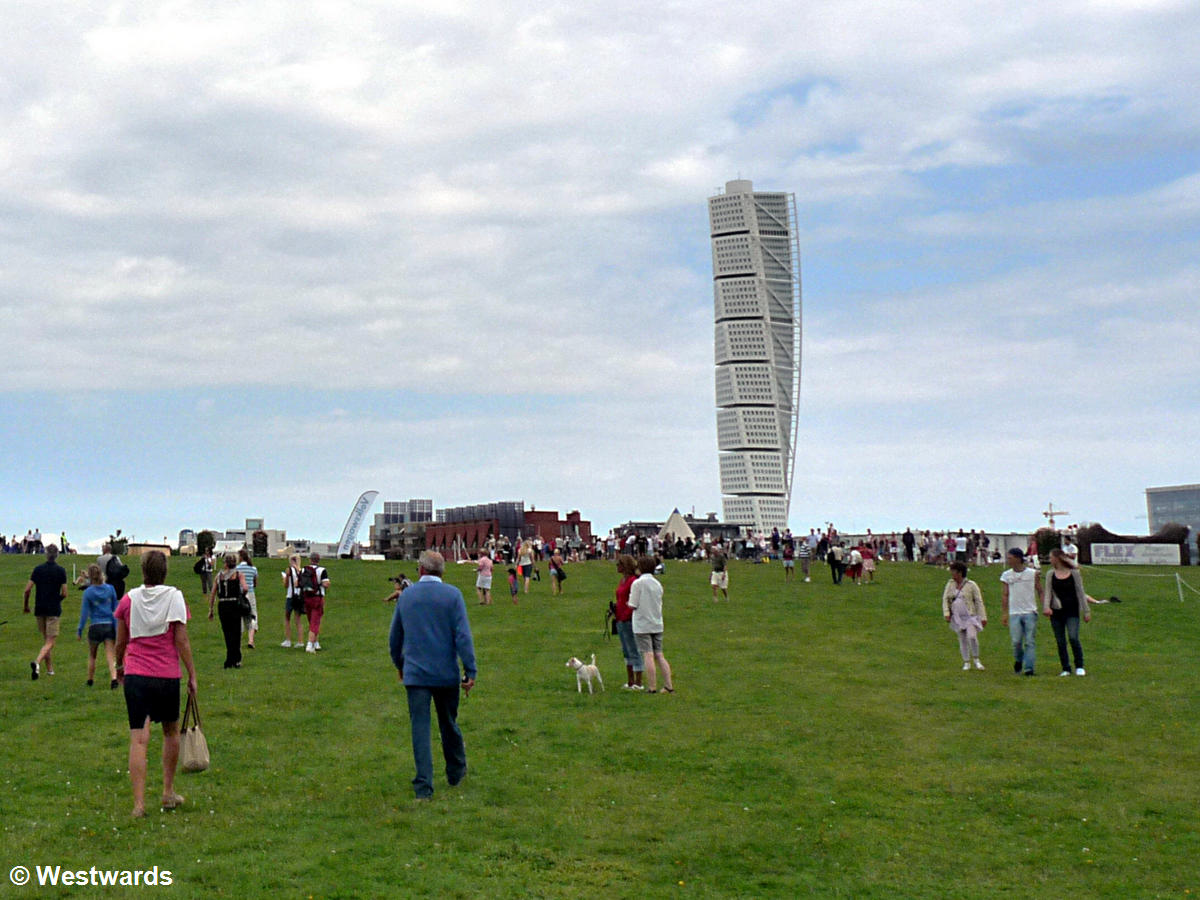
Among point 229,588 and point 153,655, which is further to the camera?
point 229,588

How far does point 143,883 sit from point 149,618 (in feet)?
7.43

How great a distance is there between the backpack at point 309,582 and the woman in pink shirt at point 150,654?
40.0ft

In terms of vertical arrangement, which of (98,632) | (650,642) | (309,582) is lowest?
(650,642)

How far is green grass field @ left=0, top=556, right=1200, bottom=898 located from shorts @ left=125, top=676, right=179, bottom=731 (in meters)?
1.01

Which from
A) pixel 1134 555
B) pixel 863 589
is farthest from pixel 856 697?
pixel 1134 555

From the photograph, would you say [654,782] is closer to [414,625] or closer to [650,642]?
[414,625]

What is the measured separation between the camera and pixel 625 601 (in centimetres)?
1788

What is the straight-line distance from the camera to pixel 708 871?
927cm

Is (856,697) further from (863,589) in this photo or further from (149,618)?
(863,589)

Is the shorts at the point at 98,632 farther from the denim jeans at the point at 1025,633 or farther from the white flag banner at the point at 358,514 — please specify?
the white flag banner at the point at 358,514

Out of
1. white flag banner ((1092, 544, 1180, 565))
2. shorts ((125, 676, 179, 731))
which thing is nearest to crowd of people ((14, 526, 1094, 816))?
Answer: shorts ((125, 676, 179, 731))

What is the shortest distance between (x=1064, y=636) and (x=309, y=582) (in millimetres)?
14004

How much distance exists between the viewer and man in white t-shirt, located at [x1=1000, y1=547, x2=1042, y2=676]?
63.7 feet

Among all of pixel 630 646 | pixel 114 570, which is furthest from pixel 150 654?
pixel 114 570
